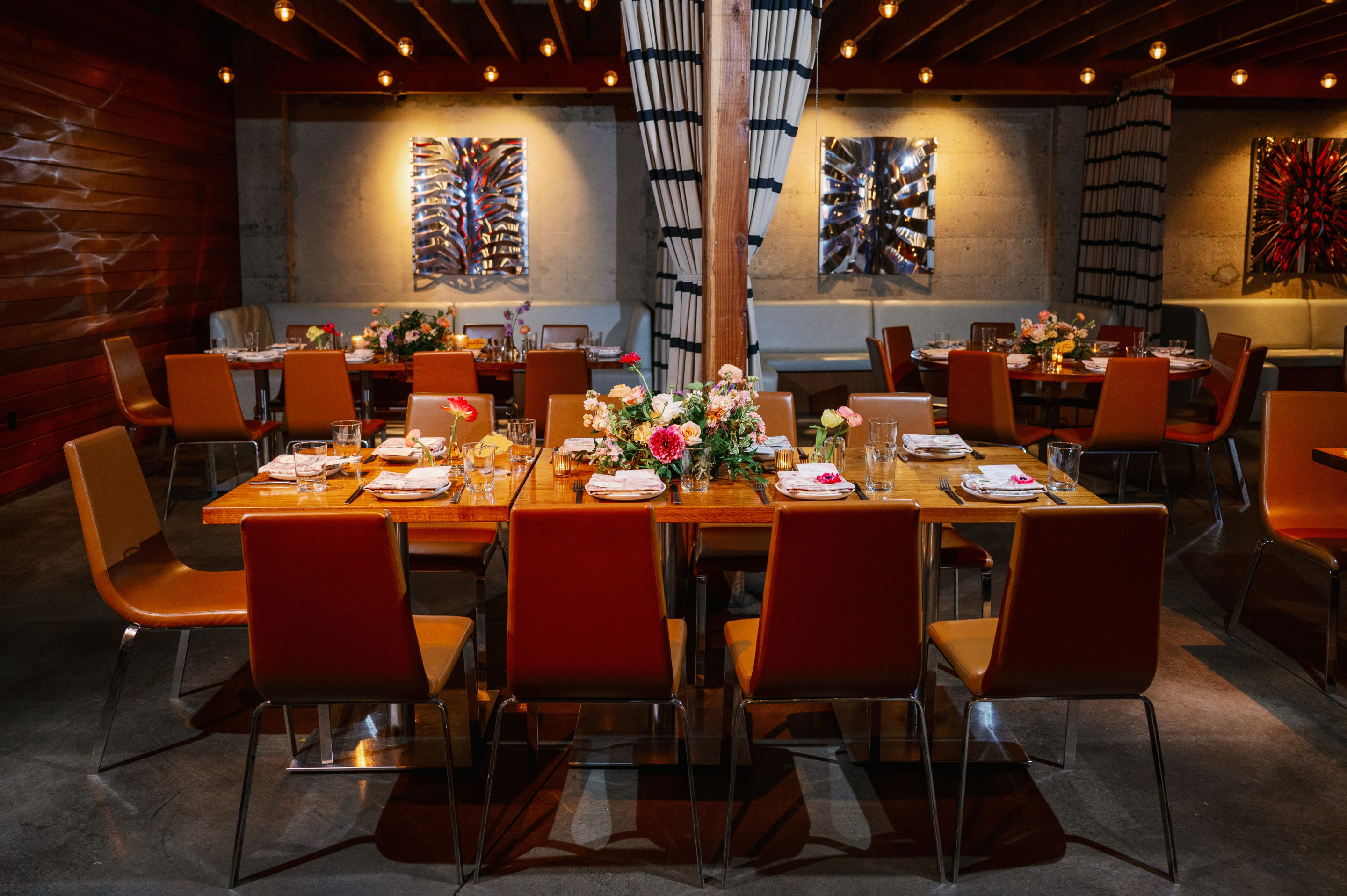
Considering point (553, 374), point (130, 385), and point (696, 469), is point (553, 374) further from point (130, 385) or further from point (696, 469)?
point (696, 469)

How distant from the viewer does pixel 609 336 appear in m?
9.16

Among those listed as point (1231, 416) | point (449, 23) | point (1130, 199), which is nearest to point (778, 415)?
point (1231, 416)

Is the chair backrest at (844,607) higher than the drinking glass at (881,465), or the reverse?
the drinking glass at (881,465)

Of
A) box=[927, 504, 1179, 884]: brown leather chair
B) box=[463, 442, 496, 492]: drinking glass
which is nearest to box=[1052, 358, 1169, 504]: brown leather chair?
box=[927, 504, 1179, 884]: brown leather chair

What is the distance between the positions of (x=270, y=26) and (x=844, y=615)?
675cm

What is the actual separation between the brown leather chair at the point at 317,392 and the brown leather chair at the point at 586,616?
3.29 meters

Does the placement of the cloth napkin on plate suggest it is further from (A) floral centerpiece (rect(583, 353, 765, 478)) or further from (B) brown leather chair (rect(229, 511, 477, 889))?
(B) brown leather chair (rect(229, 511, 477, 889))

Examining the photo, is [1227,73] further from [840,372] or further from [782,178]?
[782,178]

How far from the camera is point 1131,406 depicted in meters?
5.10

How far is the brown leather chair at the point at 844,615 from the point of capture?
7.53ft

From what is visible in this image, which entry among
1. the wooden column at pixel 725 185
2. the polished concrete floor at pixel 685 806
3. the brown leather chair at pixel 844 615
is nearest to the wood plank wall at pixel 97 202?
the polished concrete floor at pixel 685 806

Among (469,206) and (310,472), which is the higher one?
(469,206)

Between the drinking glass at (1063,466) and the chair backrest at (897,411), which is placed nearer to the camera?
the drinking glass at (1063,466)

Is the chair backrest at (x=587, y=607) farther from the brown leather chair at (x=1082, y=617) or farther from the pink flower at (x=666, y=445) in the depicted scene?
the brown leather chair at (x=1082, y=617)
